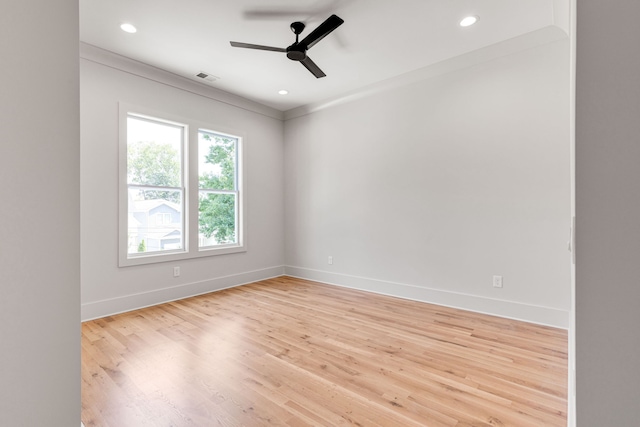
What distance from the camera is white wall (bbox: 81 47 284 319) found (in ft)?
10.1

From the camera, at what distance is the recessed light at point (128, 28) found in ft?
8.89

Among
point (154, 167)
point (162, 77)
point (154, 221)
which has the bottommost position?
point (154, 221)

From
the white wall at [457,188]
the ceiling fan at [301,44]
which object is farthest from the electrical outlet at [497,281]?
the ceiling fan at [301,44]

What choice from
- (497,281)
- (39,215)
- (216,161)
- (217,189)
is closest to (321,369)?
(39,215)

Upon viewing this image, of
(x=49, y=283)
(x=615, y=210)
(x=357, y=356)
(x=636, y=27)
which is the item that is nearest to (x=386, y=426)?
(x=357, y=356)

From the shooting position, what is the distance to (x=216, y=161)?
4.39m

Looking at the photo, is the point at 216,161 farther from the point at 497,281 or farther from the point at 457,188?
the point at 497,281

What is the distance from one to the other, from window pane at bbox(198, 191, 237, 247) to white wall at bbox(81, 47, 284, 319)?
247 millimetres

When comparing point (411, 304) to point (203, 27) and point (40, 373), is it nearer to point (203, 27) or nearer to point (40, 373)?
point (40, 373)

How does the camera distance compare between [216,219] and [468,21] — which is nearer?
[468,21]

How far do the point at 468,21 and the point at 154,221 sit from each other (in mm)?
4178

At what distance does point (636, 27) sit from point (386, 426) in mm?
1782

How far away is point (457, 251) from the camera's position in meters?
3.38

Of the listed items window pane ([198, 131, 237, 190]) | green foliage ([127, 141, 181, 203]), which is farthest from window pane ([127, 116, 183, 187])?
window pane ([198, 131, 237, 190])
